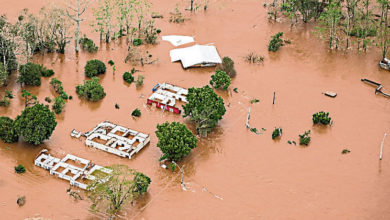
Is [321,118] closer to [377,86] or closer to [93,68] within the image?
[377,86]

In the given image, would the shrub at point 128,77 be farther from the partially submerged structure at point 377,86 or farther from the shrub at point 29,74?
the partially submerged structure at point 377,86

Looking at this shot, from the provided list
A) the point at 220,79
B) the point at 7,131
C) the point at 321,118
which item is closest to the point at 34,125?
the point at 7,131

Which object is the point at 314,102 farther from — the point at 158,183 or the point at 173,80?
the point at 158,183

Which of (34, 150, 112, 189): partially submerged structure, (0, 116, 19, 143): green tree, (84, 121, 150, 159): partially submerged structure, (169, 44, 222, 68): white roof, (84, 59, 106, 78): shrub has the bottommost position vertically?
(34, 150, 112, 189): partially submerged structure

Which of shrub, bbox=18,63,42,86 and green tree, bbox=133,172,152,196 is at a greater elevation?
shrub, bbox=18,63,42,86

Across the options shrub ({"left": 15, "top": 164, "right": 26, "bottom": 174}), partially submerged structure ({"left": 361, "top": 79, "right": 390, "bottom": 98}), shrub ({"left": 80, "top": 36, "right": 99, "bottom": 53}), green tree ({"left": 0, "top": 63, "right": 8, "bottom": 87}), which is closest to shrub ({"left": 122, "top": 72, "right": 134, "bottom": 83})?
shrub ({"left": 80, "top": 36, "right": 99, "bottom": 53})

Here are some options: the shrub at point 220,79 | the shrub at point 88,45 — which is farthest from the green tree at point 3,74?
the shrub at point 220,79

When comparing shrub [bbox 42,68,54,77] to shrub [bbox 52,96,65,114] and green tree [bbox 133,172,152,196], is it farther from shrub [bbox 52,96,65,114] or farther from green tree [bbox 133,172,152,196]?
green tree [bbox 133,172,152,196]
